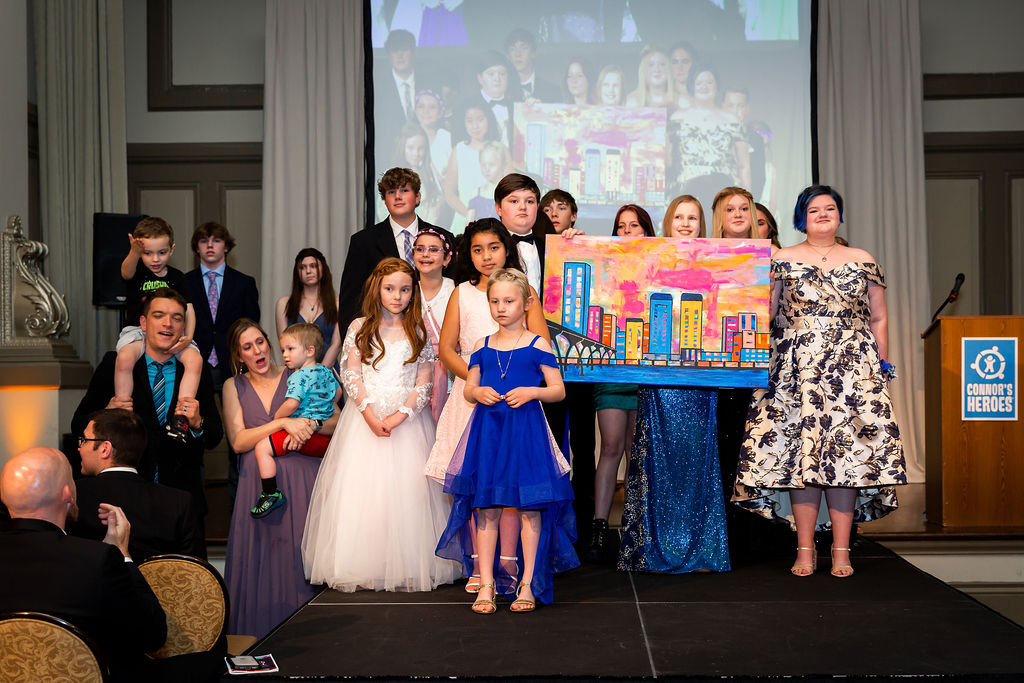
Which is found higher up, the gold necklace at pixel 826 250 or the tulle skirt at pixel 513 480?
the gold necklace at pixel 826 250

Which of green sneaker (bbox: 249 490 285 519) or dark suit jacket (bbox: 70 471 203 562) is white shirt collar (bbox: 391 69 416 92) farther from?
dark suit jacket (bbox: 70 471 203 562)

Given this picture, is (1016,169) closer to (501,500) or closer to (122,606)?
(501,500)

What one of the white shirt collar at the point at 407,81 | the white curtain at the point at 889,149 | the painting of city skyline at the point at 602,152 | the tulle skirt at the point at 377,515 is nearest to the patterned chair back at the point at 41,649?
the tulle skirt at the point at 377,515

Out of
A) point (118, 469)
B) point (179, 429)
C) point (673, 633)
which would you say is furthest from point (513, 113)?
point (673, 633)

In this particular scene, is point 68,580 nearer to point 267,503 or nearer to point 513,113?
point 267,503

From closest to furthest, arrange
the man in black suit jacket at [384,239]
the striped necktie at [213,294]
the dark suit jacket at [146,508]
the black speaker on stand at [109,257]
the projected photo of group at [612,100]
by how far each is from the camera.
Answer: the dark suit jacket at [146,508]
the man in black suit jacket at [384,239]
the black speaker on stand at [109,257]
the striped necktie at [213,294]
the projected photo of group at [612,100]

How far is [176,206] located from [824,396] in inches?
231

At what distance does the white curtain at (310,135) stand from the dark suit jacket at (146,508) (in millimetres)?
4720

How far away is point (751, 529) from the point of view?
15.9 feet

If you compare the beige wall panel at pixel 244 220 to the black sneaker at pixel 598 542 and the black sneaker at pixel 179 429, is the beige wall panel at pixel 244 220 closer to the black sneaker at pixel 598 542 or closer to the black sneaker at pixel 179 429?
the black sneaker at pixel 179 429

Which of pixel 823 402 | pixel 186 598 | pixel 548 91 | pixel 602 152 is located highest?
pixel 548 91

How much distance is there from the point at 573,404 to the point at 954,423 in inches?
87.0

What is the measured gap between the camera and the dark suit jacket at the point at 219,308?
601 cm

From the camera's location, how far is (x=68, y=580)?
7.96ft
